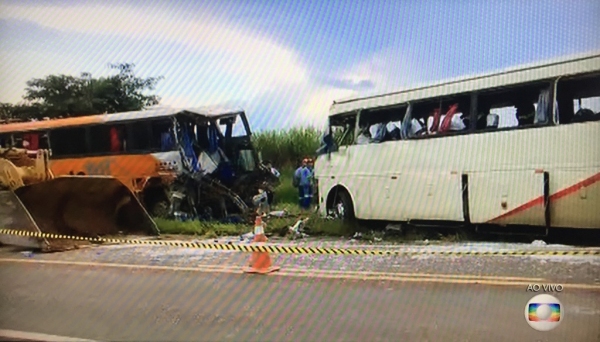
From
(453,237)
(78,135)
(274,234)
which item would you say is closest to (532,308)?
(453,237)

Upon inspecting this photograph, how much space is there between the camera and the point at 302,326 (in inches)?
109

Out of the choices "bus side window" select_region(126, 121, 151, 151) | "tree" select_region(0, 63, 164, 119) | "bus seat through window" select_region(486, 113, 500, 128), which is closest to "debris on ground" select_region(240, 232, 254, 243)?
"bus side window" select_region(126, 121, 151, 151)

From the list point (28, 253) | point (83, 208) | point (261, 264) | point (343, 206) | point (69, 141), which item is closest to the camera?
point (69, 141)

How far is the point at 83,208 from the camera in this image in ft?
14.3

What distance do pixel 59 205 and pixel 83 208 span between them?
0.17m

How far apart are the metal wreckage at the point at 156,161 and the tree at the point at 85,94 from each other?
11 centimetres

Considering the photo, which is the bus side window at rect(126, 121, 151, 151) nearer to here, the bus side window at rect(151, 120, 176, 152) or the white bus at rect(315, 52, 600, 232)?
the bus side window at rect(151, 120, 176, 152)

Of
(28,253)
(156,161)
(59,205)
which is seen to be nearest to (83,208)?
(59,205)

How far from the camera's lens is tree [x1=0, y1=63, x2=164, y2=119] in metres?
2.58

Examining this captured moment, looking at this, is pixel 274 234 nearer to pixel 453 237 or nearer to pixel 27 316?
pixel 453 237

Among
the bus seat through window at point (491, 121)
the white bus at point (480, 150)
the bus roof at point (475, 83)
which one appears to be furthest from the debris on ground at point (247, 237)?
the bus seat through window at point (491, 121)

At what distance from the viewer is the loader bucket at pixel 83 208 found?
355 centimetres

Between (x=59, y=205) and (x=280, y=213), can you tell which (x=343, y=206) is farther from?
(x=59, y=205)

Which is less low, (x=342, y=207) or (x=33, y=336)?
(x=342, y=207)
